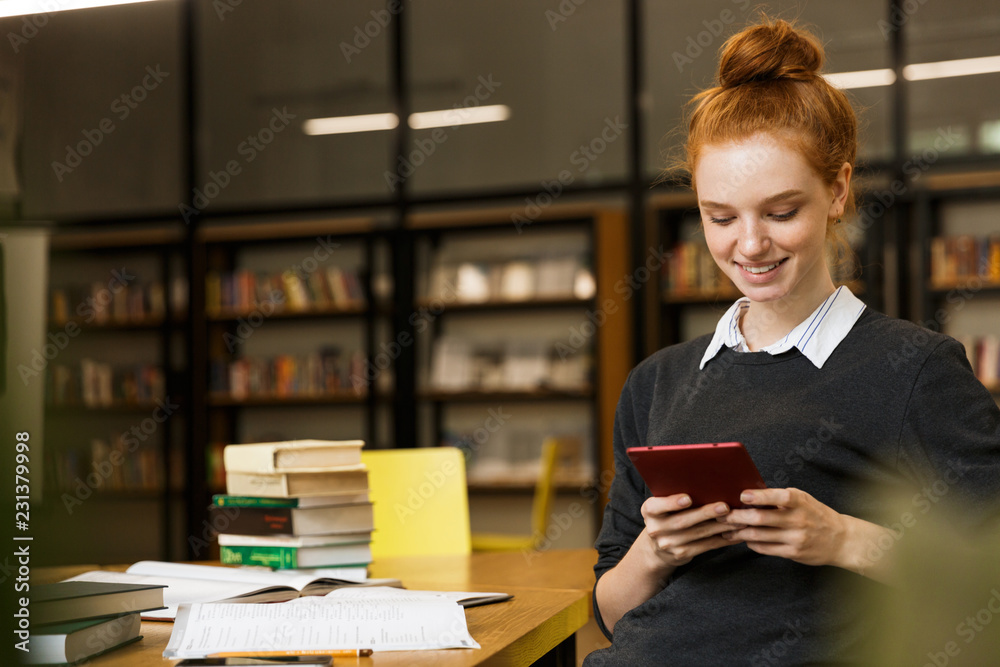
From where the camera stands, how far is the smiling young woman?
3.54 ft

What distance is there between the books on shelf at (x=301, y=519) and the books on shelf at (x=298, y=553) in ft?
0.06

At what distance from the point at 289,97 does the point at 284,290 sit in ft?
4.34

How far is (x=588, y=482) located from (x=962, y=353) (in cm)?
442

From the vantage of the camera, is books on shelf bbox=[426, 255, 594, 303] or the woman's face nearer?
the woman's face

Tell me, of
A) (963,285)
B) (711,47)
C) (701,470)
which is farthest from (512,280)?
(701,470)

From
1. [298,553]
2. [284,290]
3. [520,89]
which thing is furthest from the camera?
[284,290]

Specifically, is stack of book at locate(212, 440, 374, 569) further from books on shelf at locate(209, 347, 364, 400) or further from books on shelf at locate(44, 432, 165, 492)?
books on shelf at locate(44, 432, 165, 492)

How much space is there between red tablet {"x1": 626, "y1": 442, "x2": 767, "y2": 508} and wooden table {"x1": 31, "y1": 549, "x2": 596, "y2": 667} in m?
0.29

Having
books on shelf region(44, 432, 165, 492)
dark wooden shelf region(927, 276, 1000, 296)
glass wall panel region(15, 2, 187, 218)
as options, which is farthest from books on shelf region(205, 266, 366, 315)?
dark wooden shelf region(927, 276, 1000, 296)

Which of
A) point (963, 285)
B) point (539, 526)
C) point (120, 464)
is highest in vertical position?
point (963, 285)

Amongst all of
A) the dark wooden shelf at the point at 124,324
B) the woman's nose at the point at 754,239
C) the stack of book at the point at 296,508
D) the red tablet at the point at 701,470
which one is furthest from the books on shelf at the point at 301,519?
the dark wooden shelf at the point at 124,324

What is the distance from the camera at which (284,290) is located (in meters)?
6.11

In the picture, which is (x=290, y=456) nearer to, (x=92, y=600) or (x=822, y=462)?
(x=92, y=600)

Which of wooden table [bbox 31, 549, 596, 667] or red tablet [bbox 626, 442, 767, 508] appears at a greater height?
red tablet [bbox 626, 442, 767, 508]
